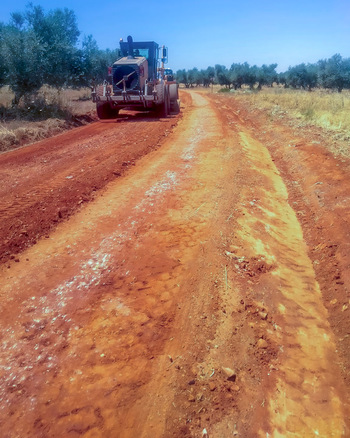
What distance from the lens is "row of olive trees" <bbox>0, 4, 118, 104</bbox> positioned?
14.6 metres

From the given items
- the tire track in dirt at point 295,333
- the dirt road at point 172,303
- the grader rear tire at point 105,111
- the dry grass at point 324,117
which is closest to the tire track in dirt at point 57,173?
the dirt road at point 172,303

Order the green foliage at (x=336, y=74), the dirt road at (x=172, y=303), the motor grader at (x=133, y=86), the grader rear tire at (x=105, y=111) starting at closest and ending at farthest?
the dirt road at (x=172, y=303), the motor grader at (x=133, y=86), the grader rear tire at (x=105, y=111), the green foliage at (x=336, y=74)

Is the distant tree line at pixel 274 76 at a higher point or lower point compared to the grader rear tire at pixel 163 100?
higher

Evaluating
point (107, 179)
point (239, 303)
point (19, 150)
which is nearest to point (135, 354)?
point (239, 303)

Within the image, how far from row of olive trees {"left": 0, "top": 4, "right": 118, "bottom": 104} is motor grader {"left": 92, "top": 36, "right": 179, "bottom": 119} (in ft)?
10.4

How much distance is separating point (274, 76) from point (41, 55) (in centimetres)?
4480

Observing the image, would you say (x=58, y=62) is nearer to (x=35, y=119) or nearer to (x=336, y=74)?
(x=35, y=119)

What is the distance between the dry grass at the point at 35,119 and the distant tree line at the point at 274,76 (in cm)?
3260

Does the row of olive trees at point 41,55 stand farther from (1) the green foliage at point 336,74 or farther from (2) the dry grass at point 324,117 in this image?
(1) the green foliage at point 336,74

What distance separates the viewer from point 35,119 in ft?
46.4

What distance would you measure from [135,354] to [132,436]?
2.48ft

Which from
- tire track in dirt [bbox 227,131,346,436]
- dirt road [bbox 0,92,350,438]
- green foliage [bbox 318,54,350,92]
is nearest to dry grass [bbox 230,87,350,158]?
dirt road [bbox 0,92,350,438]

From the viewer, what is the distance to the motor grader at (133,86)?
1440 cm

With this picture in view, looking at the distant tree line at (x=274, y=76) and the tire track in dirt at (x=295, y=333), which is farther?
the distant tree line at (x=274, y=76)
